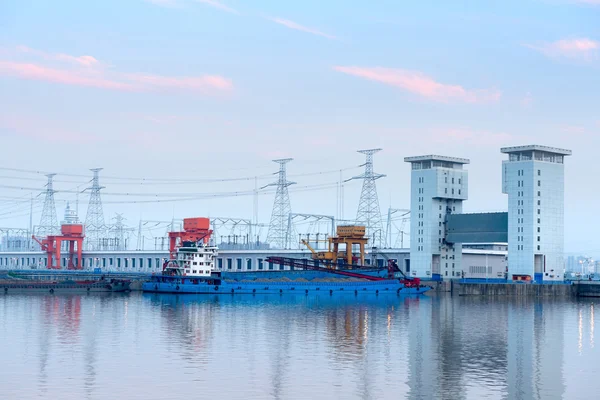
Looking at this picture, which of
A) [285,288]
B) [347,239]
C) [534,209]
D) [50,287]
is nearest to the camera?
[50,287]

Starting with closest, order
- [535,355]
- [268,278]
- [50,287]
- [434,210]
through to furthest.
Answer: [535,355]
[50,287]
[268,278]
[434,210]

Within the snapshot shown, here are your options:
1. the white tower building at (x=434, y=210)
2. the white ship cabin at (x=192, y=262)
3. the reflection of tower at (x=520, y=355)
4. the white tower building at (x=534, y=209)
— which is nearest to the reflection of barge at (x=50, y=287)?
the white ship cabin at (x=192, y=262)

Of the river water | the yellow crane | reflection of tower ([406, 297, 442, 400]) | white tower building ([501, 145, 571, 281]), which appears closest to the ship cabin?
the yellow crane

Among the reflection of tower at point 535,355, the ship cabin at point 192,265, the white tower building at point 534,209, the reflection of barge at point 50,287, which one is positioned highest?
the white tower building at point 534,209

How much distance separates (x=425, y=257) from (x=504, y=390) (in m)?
101

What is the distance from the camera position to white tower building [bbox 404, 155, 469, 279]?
5433 inches

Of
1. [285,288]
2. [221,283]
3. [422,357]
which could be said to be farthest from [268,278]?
[422,357]

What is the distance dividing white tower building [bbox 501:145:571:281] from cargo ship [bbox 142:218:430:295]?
49.3 feet

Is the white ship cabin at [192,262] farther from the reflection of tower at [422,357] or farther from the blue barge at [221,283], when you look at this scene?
the reflection of tower at [422,357]

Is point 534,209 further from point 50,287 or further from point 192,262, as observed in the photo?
point 50,287

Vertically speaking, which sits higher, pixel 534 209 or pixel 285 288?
pixel 534 209

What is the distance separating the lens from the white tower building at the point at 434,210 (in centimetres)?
13800

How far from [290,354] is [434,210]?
305ft

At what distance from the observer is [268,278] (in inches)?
5197
